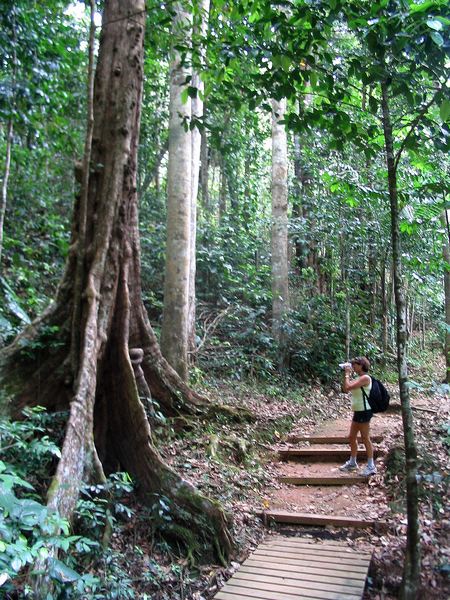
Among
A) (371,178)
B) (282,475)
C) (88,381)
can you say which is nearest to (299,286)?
(371,178)

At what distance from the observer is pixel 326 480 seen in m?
7.43

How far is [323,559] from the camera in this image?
5.26 meters

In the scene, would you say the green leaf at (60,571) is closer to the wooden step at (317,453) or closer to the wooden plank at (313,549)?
the wooden plank at (313,549)

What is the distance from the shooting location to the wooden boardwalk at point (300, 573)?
4605mm

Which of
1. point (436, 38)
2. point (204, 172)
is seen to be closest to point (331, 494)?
point (436, 38)

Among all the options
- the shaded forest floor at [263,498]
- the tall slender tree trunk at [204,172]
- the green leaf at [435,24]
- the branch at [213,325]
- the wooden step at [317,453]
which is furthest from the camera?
the tall slender tree trunk at [204,172]

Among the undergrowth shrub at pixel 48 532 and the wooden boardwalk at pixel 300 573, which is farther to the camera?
the wooden boardwalk at pixel 300 573

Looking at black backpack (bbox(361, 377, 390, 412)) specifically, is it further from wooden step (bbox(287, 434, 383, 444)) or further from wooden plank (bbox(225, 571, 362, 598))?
wooden plank (bbox(225, 571, 362, 598))

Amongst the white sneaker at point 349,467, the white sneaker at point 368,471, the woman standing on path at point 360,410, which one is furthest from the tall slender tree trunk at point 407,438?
the white sneaker at point 349,467

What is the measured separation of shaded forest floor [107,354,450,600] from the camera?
191 inches

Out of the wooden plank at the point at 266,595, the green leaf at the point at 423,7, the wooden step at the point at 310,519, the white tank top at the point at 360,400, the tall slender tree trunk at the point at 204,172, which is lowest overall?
the wooden plank at the point at 266,595

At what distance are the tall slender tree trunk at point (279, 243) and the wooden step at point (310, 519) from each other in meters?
7.27

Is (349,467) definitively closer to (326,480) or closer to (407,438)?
(326,480)

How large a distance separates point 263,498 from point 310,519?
88cm
